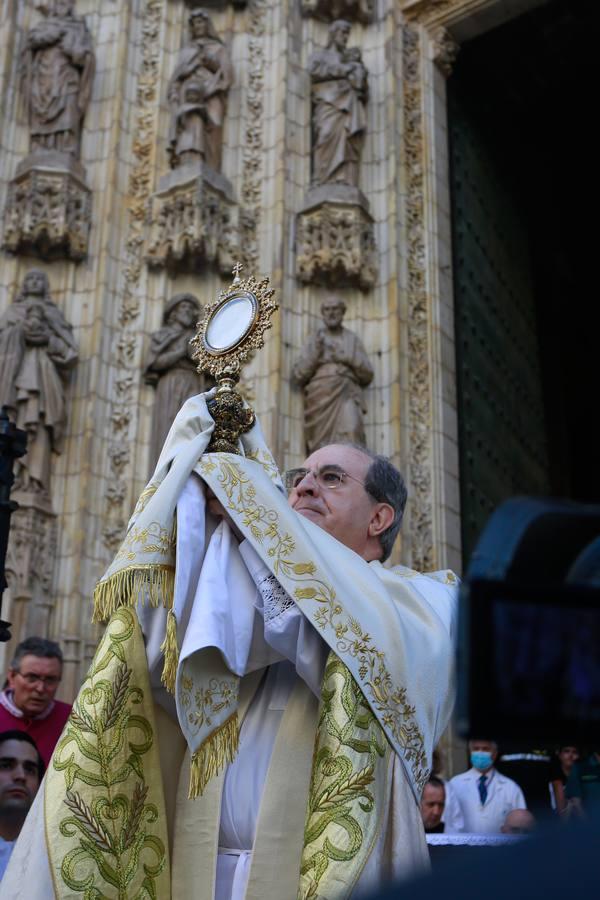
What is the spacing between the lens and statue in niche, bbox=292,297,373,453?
8.70 m

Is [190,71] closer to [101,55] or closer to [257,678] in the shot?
[101,55]

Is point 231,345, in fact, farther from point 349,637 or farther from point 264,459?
point 349,637

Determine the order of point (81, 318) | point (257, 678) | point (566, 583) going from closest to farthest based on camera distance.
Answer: point (566, 583) → point (257, 678) → point (81, 318)

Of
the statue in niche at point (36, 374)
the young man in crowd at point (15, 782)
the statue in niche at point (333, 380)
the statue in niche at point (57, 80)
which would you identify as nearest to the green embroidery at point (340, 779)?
the young man in crowd at point (15, 782)

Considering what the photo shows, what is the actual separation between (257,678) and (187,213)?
6.82 meters

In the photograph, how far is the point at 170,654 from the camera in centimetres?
258

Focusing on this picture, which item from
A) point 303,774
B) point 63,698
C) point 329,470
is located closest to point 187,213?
point 63,698

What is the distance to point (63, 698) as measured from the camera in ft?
25.9

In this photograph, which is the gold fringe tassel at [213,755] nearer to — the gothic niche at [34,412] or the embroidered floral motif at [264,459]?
the embroidered floral motif at [264,459]

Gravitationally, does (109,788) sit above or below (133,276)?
below

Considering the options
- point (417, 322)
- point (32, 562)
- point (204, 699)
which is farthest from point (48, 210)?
point (204, 699)

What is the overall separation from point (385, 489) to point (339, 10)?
8241 mm

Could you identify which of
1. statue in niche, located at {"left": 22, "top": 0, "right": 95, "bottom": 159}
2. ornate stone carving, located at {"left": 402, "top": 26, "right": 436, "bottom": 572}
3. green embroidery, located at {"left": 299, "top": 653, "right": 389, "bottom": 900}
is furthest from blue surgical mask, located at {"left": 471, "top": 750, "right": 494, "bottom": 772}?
statue in niche, located at {"left": 22, "top": 0, "right": 95, "bottom": 159}

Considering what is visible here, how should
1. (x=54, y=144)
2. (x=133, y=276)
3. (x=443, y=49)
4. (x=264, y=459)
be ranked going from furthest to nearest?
(x=443, y=49) < (x=54, y=144) < (x=133, y=276) < (x=264, y=459)
